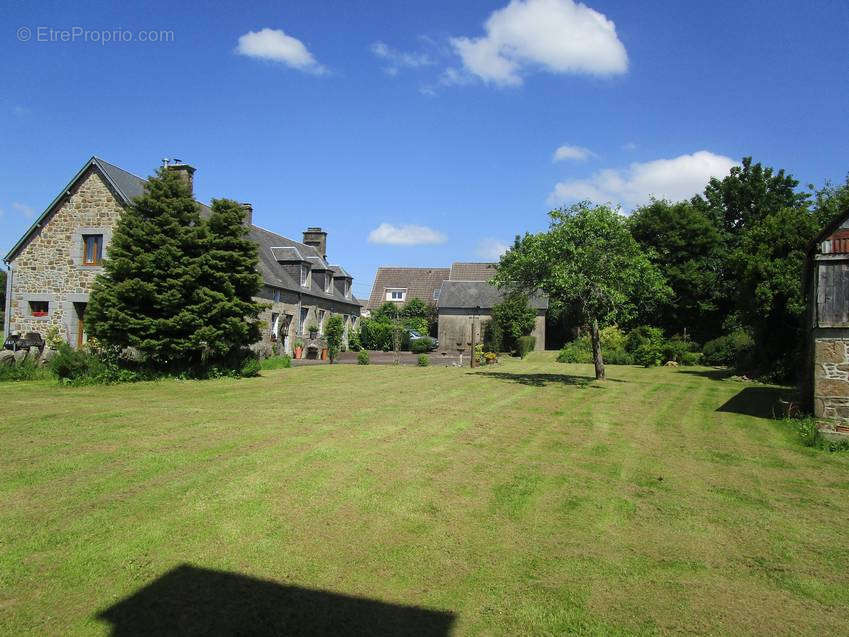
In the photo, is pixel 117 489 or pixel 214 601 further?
pixel 117 489

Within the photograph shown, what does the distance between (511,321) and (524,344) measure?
231cm

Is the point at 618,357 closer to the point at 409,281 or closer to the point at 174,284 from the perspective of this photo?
the point at 174,284

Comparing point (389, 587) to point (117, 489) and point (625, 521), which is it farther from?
point (117, 489)

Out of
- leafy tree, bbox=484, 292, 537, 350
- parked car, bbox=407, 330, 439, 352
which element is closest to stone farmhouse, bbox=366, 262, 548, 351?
leafy tree, bbox=484, 292, 537, 350

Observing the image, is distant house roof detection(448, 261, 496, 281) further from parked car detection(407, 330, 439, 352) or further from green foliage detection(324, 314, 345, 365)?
green foliage detection(324, 314, 345, 365)

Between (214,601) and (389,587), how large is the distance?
1238 mm

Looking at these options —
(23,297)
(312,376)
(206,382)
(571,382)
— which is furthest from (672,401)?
(23,297)

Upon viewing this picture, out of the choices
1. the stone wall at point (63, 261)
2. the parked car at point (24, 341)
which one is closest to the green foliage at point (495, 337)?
the stone wall at point (63, 261)

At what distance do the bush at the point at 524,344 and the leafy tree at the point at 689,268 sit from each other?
341 inches

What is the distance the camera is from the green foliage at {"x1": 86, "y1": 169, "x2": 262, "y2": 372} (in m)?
16.8

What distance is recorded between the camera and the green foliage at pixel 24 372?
52.7 ft

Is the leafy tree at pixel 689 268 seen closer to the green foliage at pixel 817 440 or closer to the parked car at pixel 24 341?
the green foliage at pixel 817 440

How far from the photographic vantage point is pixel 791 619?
413 cm

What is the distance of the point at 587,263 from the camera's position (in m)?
18.3
